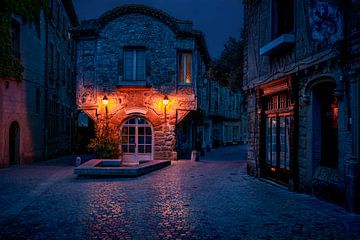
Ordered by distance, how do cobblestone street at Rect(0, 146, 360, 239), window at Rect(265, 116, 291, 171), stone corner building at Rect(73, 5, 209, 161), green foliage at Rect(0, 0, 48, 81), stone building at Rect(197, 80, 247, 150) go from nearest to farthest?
cobblestone street at Rect(0, 146, 360, 239)
window at Rect(265, 116, 291, 171)
green foliage at Rect(0, 0, 48, 81)
stone corner building at Rect(73, 5, 209, 161)
stone building at Rect(197, 80, 247, 150)

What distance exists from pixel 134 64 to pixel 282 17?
1008 centimetres

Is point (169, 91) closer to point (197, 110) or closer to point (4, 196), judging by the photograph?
point (197, 110)

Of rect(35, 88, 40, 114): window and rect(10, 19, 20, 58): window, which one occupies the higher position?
rect(10, 19, 20, 58): window

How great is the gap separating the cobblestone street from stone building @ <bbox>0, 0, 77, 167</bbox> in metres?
5.31

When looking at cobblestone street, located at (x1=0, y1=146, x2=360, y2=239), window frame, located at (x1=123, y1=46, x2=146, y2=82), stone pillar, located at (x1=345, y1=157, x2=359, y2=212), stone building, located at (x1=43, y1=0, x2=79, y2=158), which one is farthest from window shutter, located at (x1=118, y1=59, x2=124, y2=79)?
stone pillar, located at (x1=345, y1=157, x2=359, y2=212)

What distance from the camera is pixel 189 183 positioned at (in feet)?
38.2

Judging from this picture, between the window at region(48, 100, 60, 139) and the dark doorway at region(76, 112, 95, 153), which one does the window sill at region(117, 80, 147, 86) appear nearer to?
the window at region(48, 100, 60, 139)

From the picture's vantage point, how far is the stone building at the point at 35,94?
53.2ft

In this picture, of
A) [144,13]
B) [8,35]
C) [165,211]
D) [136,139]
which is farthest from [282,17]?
[8,35]

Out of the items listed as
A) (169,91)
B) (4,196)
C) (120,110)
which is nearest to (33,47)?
(120,110)

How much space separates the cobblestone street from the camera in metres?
5.94

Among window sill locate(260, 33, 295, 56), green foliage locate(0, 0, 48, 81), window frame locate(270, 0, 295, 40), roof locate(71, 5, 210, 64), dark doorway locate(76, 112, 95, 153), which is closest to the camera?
window sill locate(260, 33, 295, 56)

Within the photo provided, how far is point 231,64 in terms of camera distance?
1101 inches

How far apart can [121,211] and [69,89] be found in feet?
70.6
